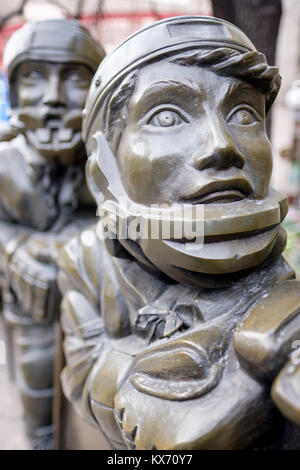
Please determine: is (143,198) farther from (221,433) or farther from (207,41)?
(221,433)

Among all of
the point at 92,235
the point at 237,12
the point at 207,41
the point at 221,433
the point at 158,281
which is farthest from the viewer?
the point at 237,12

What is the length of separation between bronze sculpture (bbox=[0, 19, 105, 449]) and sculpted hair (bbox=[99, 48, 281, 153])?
1.93 ft

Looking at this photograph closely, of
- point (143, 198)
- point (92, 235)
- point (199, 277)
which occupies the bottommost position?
point (92, 235)

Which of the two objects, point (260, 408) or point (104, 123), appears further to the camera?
point (104, 123)

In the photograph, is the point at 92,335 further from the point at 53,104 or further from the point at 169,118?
the point at 53,104

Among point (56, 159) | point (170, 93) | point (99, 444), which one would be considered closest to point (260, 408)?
point (170, 93)

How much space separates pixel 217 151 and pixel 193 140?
5 cm

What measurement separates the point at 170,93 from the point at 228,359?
1.55ft

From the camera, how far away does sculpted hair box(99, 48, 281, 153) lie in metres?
0.67

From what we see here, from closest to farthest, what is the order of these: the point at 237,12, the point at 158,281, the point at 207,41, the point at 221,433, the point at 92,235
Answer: the point at 221,433 < the point at 207,41 < the point at 158,281 < the point at 92,235 < the point at 237,12

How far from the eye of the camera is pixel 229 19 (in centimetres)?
130

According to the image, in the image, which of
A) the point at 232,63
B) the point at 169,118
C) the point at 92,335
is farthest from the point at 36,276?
the point at 232,63

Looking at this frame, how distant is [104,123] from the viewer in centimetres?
78

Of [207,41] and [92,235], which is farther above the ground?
[207,41]
